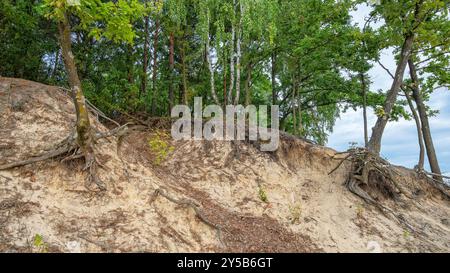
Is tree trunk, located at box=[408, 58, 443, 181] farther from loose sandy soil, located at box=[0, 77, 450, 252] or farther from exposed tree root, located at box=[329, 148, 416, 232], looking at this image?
exposed tree root, located at box=[329, 148, 416, 232]

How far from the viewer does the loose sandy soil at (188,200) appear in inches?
236

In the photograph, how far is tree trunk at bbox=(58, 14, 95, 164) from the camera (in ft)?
20.5

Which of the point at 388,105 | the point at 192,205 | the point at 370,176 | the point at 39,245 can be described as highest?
the point at 388,105

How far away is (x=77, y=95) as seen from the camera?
652 cm

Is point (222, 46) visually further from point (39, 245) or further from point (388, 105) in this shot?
point (39, 245)

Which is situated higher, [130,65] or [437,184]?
[130,65]

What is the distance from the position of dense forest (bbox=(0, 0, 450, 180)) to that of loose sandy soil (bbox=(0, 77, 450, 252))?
197cm

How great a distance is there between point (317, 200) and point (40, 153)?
7122mm

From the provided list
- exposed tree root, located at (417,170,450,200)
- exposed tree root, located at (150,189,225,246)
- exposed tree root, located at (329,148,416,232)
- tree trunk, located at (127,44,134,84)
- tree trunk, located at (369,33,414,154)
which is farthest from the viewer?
tree trunk, located at (127,44,134,84)

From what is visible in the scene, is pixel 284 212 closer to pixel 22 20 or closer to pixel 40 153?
pixel 40 153

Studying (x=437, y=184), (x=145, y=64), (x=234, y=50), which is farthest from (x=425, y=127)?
(x=145, y=64)

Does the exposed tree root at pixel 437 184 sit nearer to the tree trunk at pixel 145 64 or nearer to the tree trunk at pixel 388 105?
the tree trunk at pixel 388 105

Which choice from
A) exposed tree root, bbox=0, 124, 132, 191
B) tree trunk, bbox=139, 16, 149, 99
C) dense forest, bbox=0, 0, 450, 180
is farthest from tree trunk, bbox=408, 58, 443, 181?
exposed tree root, bbox=0, 124, 132, 191

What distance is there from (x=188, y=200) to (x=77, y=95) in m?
3.19
